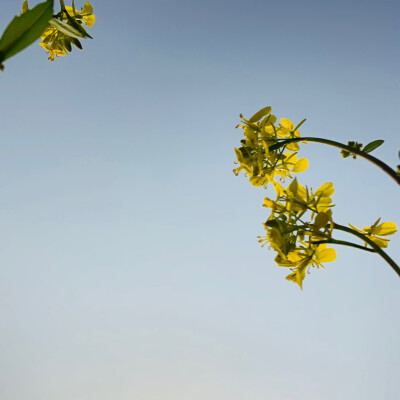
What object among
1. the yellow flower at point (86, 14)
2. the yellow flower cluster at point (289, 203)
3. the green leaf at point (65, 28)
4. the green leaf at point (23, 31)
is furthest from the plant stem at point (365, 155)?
the yellow flower at point (86, 14)

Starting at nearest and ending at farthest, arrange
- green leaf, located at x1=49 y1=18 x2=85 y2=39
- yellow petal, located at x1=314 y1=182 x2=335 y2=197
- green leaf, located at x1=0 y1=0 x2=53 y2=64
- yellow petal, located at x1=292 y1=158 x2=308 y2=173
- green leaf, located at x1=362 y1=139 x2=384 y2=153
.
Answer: green leaf, located at x1=0 y1=0 x2=53 y2=64 < green leaf, located at x1=49 y1=18 x2=85 y2=39 < yellow petal, located at x1=314 y1=182 x2=335 y2=197 < green leaf, located at x1=362 y1=139 x2=384 y2=153 < yellow petal, located at x1=292 y1=158 x2=308 y2=173

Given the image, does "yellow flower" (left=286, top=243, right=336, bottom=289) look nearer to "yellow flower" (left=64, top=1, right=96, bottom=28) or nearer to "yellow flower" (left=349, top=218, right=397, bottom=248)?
"yellow flower" (left=349, top=218, right=397, bottom=248)

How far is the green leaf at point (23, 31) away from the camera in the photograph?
69cm

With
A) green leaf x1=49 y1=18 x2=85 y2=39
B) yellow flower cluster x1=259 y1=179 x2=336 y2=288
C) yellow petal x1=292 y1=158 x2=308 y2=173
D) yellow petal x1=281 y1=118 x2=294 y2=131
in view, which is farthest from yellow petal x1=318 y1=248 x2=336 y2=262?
green leaf x1=49 y1=18 x2=85 y2=39

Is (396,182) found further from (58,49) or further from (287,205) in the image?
(58,49)

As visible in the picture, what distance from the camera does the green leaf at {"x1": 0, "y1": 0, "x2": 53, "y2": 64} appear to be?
69cm

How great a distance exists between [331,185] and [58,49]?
1526 mm

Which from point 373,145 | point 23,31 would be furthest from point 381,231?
point 23,31

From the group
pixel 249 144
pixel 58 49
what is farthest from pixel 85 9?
pixel 249 144

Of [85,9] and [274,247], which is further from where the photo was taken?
[85,9]

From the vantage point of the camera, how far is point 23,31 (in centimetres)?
73

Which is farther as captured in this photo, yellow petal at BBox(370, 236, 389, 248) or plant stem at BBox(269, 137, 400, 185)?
yellow petal at BBox(370, 236, 389, 248)

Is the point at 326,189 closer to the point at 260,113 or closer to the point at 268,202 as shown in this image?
the point at 268,202

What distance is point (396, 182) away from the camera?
1333 mm
